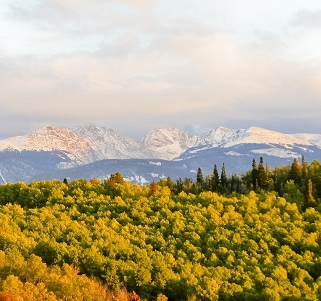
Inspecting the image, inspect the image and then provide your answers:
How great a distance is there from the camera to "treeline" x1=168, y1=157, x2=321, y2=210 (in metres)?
161

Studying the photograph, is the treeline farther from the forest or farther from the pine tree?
the forest

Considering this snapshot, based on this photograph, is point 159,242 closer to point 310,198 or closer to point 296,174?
point 310,198

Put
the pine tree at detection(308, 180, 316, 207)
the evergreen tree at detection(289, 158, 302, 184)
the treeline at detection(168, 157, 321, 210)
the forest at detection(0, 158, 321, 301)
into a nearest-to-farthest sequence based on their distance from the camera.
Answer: the forest at detection(0, 158, 321, 301) < the pine tree at detection(308, 180, 316, 207) < the treeline at detection(168, 157, 321, 210) < the evergreen tree at detection(289, 158, 302, 184)

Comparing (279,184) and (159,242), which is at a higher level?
(279,184)

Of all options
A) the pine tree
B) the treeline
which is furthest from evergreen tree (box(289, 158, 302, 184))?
the pine tree

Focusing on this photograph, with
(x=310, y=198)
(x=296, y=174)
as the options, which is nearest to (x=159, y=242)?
(x=310, y=198)

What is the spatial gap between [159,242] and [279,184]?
71637mm

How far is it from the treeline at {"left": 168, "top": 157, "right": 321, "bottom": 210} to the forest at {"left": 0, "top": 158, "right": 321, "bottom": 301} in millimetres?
604

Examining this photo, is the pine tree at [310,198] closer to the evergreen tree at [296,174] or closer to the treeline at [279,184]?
the treeline at [279,184]

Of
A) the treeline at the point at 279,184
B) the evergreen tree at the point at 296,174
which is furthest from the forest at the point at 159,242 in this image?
the treeline at the point at 279,184

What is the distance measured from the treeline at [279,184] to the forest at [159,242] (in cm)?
60

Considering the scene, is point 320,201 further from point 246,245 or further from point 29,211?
point 29,211

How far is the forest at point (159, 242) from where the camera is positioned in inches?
3558

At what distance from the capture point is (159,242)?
117312 millimetres
